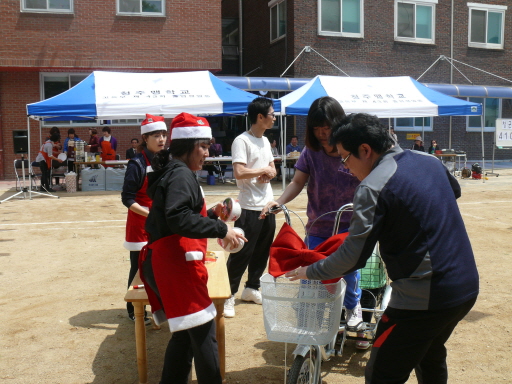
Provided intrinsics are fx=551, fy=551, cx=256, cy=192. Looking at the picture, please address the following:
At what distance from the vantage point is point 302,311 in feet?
8.92

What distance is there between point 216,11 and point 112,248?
47.0 feet

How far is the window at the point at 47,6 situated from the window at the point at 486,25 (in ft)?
53.2

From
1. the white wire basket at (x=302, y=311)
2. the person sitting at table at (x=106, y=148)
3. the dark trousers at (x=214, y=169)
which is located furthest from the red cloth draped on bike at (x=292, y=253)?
the dark trousers at (x=214, y=169)

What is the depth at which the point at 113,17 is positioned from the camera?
63.3 ft

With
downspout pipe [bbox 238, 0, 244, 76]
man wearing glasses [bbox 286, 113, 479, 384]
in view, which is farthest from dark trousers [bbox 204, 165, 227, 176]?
man wearing glasses [bbox 286, 113, 479, 384]

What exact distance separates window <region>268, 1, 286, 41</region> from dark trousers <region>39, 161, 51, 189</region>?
11.1m

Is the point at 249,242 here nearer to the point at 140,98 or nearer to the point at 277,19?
the point at 140,98

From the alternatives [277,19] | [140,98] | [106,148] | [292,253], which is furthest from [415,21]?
[292,253]

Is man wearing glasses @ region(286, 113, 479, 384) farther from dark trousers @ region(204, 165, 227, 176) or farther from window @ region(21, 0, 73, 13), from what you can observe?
window @ region(21, 0, 73, 13)

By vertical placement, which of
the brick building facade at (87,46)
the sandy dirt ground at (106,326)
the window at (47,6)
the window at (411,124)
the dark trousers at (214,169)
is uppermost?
the window at (47,6)

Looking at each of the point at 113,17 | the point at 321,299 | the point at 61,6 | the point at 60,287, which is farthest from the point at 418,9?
the point at 321,299

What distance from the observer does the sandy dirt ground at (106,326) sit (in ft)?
12.7

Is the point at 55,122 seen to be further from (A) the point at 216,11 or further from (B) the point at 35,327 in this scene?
(B) the point at 35,327

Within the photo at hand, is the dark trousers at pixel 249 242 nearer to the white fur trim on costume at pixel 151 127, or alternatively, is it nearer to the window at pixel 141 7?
the white fur trim on costume at pixel 151 127
